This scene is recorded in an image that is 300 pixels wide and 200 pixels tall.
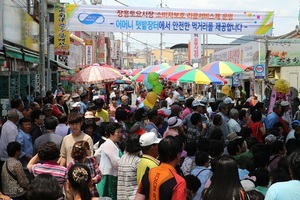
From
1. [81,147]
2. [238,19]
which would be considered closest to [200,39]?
[238,19]

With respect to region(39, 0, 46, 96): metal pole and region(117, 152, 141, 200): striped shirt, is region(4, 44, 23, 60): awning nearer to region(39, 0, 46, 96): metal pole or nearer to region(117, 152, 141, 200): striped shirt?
region(39, 0, 46, 96): metal pole

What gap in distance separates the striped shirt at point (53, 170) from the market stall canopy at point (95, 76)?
1114 cm

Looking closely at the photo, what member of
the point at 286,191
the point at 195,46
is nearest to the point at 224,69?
the point at 286,191

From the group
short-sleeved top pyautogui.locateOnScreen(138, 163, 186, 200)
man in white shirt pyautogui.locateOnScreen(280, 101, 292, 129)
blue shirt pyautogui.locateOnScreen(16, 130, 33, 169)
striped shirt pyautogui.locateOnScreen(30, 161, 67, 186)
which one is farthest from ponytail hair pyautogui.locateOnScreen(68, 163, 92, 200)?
man in white shirt pyautogui.locateOnScreen(280, 101, 292, 129)

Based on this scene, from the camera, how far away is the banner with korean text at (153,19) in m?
17.2

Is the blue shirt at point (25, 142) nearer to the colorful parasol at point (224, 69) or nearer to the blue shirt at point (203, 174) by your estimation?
the blue shirt at point (203, 174)

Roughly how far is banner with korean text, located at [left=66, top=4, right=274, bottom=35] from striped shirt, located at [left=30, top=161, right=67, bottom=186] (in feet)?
39.5

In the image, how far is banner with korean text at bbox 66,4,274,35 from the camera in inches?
677

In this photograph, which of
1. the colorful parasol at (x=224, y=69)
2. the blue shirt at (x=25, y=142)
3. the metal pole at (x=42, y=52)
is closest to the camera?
the blue shirt at (x=25, y=142)

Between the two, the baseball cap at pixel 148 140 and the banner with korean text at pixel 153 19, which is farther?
the banner with korean text at pixel 153 19

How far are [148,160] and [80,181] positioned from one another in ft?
3.80

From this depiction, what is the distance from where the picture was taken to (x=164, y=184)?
4336 mm

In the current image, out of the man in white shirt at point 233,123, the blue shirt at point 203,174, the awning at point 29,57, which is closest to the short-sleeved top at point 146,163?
the blue shirt at point 203,174

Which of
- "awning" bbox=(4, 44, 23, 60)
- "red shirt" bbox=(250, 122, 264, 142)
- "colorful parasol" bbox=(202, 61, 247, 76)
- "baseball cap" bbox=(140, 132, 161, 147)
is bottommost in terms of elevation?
"red shirt" bbox=(250, 122, 264, 142)
